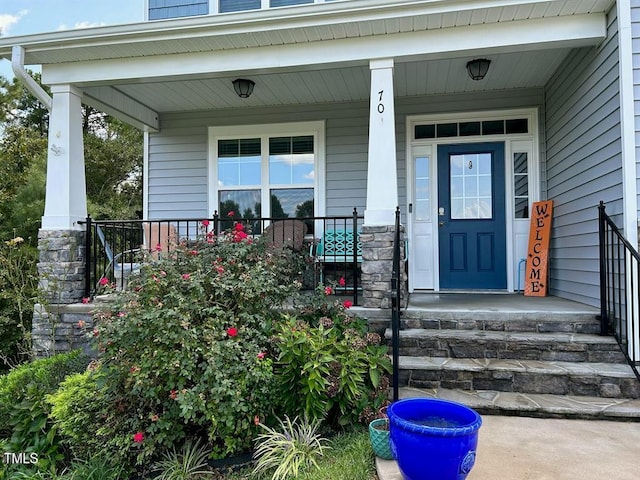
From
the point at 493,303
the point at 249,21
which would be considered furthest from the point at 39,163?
the point at 493,303

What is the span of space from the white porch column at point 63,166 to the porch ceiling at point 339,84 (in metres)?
0.40

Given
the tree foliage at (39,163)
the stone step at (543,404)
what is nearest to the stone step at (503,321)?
the stone step at (543,404)

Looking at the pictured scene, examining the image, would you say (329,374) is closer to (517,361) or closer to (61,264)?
(517,361)

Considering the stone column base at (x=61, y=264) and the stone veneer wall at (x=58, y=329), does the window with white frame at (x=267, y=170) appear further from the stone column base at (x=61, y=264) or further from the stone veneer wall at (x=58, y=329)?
the stone veneer wall at (x=58, y=329)

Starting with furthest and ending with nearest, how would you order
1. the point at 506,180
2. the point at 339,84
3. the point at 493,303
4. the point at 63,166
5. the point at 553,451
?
the point at 506,180 < the point at 339,84 < the point at 63,166 < the point at 493,303 < the point at 553,451

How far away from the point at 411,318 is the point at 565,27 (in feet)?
9.13

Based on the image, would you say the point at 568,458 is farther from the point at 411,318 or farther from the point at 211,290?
the point at 211,290

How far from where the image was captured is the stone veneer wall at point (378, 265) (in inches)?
149

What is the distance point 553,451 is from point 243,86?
14.5 ft

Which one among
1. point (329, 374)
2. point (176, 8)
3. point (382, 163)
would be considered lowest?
point (329, 374)

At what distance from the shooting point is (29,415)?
3330 mm

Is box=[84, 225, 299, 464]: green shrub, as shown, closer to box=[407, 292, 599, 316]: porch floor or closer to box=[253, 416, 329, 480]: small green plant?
box=[253, 416, 329, 480]: small green plant

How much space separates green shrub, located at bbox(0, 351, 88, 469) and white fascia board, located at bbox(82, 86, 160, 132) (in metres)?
3.08

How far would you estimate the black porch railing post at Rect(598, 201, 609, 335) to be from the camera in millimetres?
3328
